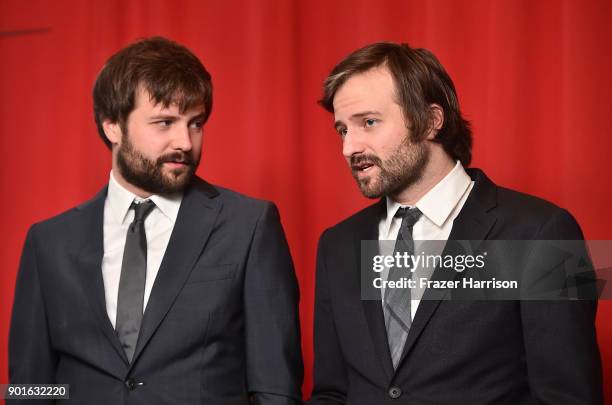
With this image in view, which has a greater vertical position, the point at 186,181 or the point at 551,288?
the point at 186,181

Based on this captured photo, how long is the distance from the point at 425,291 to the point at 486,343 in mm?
164

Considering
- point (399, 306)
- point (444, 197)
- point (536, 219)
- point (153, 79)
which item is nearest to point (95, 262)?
point (153, 79)

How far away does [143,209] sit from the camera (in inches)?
76.5

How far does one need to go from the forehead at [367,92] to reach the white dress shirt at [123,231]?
0.47m

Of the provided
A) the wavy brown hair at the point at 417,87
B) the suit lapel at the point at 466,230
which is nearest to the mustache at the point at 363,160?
the wavy brown hair at the point at 417,87

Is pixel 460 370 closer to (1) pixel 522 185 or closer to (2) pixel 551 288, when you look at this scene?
(2) pixel 551 288

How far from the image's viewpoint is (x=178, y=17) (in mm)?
2648

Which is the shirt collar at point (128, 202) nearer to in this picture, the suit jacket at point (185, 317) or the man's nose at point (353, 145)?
the suit jacket at point (185, 317)

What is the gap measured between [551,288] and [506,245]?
0.13 meters

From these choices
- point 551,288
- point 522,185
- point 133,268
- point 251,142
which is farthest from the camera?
point 251,142

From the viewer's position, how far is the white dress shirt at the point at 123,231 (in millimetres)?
1875

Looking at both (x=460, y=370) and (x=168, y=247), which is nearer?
(x=460, y=370)

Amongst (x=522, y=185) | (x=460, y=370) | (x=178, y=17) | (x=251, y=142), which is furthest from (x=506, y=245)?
(x=178, y=17)

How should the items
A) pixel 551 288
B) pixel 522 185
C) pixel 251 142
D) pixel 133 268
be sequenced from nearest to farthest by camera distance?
1. pixel 551 288
2. pixel 133 268
3. pixel 522 185
4. pixel 251 142
